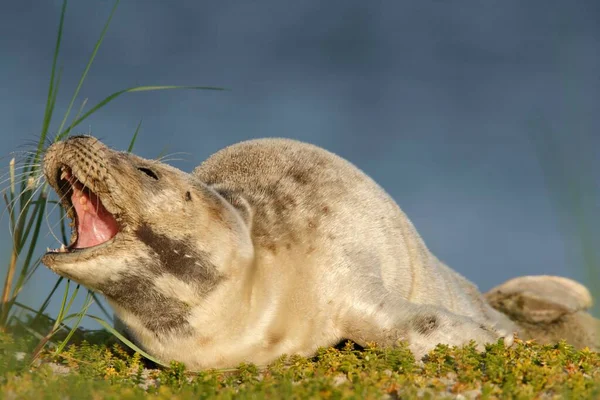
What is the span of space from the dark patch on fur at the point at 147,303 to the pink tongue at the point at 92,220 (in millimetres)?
463

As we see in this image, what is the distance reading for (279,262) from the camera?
708 centimetres

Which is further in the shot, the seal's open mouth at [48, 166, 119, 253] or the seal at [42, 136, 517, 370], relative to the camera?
the seal's open mouth at [48, 166, 119, 253]

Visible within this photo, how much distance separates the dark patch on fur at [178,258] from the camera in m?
6.21

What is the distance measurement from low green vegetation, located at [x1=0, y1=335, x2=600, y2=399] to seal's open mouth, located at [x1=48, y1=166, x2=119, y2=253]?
3.58 feet

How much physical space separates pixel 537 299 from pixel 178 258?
8.10m

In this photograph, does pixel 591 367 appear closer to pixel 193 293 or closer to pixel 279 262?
pixel 279 262

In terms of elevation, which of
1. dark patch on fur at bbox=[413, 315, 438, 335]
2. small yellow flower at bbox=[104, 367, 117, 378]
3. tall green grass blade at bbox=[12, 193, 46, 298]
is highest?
dark patch on fur at bbox=[413, 315, 438, 335]

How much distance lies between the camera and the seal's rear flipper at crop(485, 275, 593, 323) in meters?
12.7

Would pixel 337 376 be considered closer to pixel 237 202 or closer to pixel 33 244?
pixel 237 202

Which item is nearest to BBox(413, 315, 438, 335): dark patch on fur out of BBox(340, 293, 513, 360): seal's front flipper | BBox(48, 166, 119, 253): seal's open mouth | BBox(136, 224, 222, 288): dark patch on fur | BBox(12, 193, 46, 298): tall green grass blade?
BBox(340, 293, 513, 360): seal's front flipper

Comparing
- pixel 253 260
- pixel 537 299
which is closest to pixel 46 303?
pixel 253 260

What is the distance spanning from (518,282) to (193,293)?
27.1 ft

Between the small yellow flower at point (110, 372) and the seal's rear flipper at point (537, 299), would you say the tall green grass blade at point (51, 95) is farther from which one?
the seal's rear flipper at point (537, 299)

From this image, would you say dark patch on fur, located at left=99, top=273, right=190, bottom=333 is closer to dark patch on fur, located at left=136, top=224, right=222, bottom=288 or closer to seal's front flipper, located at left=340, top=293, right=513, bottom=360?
dark patch on fur, located at left=136, top=224, right=222, bottom=288
